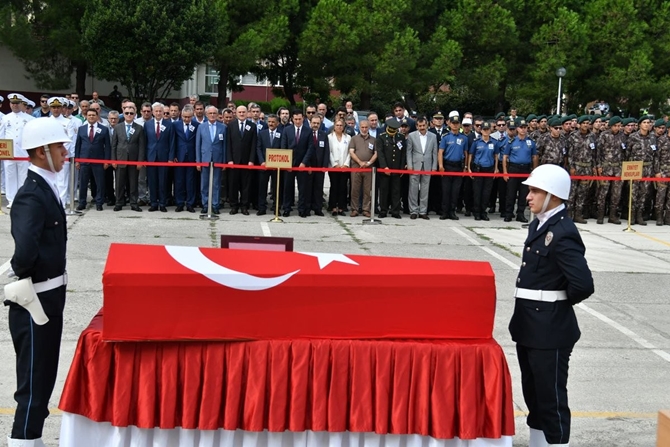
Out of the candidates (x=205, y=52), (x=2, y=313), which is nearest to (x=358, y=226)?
(x=2, y=313)

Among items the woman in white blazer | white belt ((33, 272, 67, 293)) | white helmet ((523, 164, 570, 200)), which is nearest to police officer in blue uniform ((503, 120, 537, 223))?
the woman in white blazer

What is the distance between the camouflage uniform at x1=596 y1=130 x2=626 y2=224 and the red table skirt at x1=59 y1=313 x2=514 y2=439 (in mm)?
14652

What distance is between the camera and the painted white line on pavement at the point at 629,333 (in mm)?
9328

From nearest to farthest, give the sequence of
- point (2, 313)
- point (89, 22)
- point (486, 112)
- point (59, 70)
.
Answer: point (2, 313) → point (89, 22) → point (59, 70) → point (486, 112)

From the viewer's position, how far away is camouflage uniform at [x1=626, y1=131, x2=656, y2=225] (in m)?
19.0

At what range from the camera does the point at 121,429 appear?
5316mm

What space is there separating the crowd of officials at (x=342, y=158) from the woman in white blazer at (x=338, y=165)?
0.08 feet

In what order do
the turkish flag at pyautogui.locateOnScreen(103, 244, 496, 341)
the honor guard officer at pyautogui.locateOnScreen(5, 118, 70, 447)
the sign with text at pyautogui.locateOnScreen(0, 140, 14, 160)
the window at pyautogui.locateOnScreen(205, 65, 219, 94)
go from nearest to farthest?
the turkish flag at pyautogui.locateOnScreen(103, 244, 496, 341), the honor guard officer at pyautogui.locateOnScreen(5, 118, 70, 447), the sign with text at pyautogui.locateOnScreen(0, 140, 14, 160), the window at pyautogui.locateOnScreen(205, 65, 219, 94)

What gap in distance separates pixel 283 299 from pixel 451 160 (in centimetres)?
1371

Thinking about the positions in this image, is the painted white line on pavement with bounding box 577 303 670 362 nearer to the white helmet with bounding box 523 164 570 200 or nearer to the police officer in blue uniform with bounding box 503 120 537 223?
the white helmet with bounding box 523 164 570 200

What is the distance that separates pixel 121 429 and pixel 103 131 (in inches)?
505

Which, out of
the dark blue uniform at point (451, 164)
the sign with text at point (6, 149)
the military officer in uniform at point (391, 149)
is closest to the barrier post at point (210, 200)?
the military officer in uniform at point (391, 149)

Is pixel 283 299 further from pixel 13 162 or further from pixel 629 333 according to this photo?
pixel 13 162

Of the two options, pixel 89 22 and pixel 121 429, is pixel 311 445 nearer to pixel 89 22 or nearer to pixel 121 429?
pixel 121 429
